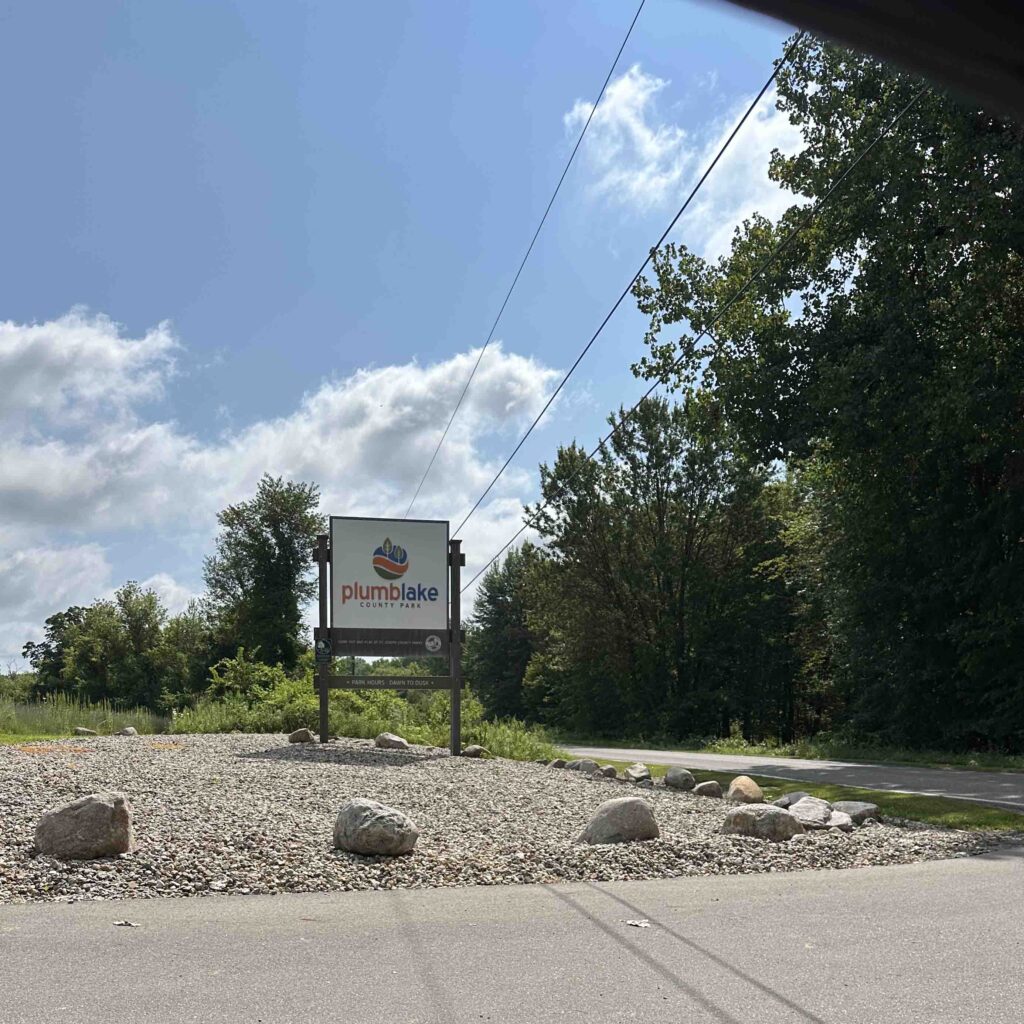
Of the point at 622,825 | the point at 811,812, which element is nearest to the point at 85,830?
the point at 622,825

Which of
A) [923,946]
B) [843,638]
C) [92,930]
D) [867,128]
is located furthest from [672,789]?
[843,638]

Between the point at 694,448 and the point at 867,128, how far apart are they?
2436 cm

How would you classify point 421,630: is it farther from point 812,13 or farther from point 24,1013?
point 812,13

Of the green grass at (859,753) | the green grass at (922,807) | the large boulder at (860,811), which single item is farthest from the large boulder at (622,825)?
the green grass at (859,753)

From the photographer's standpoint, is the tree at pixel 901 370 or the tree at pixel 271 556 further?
the tree at pixel 271 556

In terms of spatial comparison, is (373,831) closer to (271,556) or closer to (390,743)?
(390,743)

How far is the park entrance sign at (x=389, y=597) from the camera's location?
20.0m

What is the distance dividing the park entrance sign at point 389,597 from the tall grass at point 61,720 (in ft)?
26.1

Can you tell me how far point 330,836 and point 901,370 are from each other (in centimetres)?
1558

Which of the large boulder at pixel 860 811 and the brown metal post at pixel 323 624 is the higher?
the brown metal post at pixel 323 624

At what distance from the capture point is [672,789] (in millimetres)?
14773

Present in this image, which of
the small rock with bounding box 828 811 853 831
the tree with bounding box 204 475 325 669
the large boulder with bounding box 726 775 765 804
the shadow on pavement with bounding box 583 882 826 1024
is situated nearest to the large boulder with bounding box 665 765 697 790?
the large boulder with bounding box 726 775 765 804

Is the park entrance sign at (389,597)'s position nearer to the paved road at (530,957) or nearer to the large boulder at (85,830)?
the large boulder at (85,830)

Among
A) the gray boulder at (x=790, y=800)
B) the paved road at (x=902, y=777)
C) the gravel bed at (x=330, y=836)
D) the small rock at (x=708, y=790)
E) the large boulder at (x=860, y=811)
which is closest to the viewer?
the gravel bed at (x=330, y=836)
